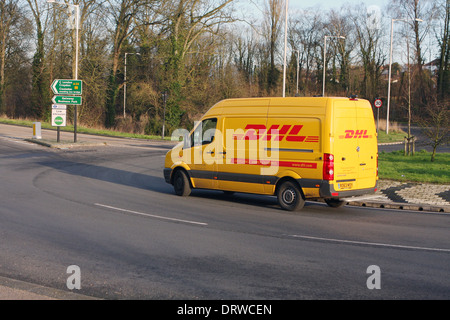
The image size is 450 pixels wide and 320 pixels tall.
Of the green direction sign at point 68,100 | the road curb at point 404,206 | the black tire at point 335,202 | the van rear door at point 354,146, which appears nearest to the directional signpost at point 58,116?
the green direction sign at point 68,100

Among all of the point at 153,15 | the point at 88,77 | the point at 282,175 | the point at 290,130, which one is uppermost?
the point at 153,15

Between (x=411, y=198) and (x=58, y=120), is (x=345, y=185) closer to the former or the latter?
(x=411, y=198)

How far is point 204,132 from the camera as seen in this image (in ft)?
43.7

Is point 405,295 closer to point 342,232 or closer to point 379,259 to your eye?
point 379,259

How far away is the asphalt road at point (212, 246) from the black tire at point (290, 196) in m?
0.37

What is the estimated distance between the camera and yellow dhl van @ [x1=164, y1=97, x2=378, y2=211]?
11.2m

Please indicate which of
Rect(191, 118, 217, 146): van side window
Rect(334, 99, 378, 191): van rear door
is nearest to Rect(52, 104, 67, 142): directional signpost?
Rect(191, 118, 217, 146): van side window

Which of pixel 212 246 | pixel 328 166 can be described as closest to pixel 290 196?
pixel 328 166

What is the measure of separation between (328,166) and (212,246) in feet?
13.3

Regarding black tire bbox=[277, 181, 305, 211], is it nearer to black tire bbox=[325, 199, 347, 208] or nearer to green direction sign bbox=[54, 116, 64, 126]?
black tire bbox=[325, 199, 347, 208]

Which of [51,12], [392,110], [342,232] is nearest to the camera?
[342,232]
